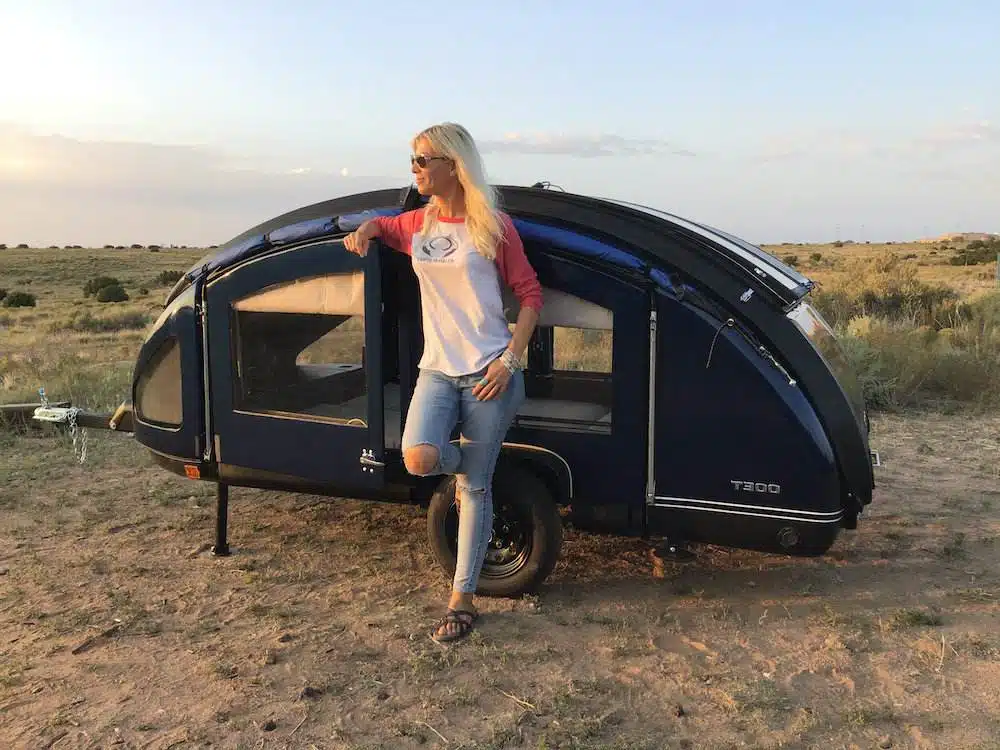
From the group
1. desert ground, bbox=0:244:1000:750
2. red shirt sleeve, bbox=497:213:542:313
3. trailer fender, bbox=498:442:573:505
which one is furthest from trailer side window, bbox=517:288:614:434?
desert ground, bbox=0:244:1000:750

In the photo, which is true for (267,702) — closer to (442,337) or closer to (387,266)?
(442,337)

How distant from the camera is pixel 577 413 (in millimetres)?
5156

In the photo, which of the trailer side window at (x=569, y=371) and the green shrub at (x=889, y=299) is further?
the green shrub at (x=889, y=299)

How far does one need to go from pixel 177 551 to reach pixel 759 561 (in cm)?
356

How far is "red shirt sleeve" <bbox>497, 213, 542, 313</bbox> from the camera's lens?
370 cm

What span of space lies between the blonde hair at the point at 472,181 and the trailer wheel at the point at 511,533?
1245 millimetres

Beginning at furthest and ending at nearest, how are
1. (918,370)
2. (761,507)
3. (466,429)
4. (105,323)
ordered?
(105,323)
(918,370)
(761,507)
(466,429)

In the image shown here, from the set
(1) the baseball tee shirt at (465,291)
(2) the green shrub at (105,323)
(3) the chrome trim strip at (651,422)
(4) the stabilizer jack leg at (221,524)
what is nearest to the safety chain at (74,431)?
(4) the stabilizer jack leg at (221,524)

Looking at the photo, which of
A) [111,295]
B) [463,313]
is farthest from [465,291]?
[111,295]

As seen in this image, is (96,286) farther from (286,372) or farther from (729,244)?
(729,244)

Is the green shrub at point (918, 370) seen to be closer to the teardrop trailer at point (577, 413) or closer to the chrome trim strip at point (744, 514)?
the teardrop trailer at point (577, 413)

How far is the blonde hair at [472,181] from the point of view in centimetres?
362

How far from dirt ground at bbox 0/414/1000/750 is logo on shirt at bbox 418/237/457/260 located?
179 centimetres

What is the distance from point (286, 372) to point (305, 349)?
432mm
